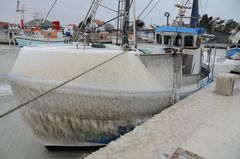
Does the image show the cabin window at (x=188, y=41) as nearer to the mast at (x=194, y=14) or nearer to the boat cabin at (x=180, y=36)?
the boat cabin at (x=180, y=36)

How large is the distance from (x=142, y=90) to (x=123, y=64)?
64 cm

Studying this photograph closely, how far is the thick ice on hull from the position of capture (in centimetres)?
352

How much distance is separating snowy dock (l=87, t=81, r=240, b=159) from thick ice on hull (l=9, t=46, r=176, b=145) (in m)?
0.74

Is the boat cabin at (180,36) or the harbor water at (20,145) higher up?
the boat cabin at (180,36)

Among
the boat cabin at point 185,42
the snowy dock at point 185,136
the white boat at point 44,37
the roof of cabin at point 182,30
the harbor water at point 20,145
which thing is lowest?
the harbor water at point 20,145

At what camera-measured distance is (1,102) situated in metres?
7.27

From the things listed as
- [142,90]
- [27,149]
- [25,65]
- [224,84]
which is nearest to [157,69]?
[142,90]

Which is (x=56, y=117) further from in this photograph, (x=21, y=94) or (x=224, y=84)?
(x=224, y=84)

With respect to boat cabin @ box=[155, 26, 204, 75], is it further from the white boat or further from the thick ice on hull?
the white boat

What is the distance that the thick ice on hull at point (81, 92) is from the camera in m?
3.52

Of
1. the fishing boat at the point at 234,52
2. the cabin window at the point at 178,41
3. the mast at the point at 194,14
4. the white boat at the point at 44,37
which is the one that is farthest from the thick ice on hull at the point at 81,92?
the white boat at the point at 44,37

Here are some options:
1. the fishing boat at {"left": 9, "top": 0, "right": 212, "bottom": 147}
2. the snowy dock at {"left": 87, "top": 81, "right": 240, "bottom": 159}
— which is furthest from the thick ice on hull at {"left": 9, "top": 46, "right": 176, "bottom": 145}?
the snowy dock at {"left": 87, "top": 81, "right": 240, "bottom": 159}

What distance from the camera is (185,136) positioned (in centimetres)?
303

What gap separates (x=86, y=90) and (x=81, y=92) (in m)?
0.09
